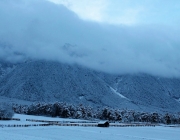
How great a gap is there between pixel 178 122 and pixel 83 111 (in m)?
69.4

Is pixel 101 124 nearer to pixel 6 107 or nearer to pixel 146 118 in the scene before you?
pixel 6 107

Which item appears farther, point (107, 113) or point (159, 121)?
point (159, 121)
